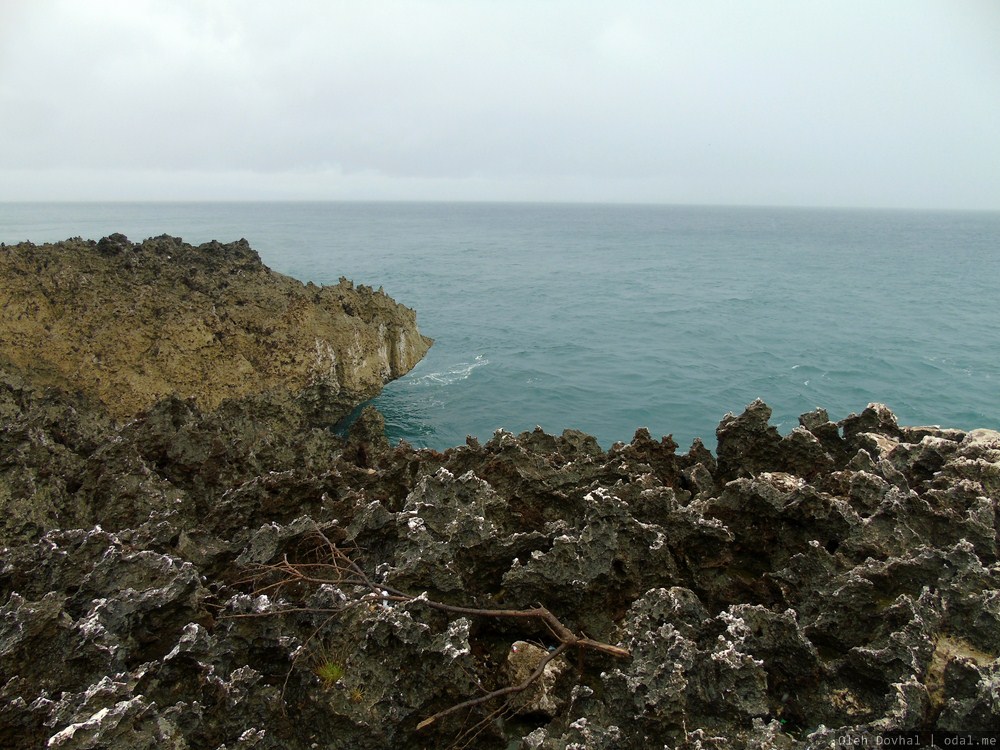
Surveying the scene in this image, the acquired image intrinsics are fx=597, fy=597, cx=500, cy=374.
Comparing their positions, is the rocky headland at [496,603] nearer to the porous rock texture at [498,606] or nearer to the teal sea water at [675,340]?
the porous rock texture at [498,606]

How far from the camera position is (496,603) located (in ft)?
20.1

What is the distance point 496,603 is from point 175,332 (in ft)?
42.5

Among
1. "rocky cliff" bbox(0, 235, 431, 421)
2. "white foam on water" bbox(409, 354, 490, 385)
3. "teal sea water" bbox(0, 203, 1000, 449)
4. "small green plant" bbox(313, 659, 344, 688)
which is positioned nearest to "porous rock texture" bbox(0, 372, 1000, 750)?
"small green plant" bbox(313, 659, 344, 688)

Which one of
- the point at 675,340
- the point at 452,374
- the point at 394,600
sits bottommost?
the point at 452,374

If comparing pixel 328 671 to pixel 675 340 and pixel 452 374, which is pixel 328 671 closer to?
pixel 452 374

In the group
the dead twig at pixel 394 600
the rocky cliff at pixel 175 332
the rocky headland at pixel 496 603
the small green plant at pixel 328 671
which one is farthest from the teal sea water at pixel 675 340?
the small green plant at pixel 328 671

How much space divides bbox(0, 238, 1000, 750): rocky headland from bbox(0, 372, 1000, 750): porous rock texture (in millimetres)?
25

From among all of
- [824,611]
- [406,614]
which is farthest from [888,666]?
[406,614]

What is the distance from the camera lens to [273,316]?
1708 cm

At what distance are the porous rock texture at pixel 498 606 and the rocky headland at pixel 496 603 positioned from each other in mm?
25

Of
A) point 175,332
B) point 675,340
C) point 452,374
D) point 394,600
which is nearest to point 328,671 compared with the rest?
point 394,600

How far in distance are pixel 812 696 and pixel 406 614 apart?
11.5ft

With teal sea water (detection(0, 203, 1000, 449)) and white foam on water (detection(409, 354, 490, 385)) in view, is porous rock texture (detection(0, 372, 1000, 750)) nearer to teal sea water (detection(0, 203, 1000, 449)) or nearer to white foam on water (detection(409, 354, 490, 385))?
teal sea water (detection(0, 203, 1000, 449))

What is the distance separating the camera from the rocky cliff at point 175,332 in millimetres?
14586
